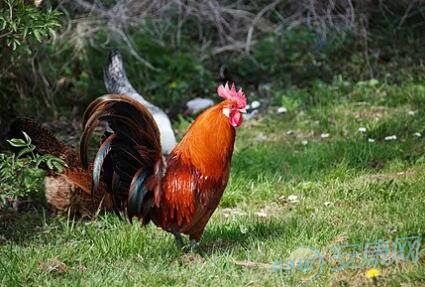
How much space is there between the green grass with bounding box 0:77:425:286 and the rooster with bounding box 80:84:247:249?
1.16 ft

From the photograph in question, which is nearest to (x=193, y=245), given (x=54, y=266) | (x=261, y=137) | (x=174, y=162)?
(x=174, y=162)

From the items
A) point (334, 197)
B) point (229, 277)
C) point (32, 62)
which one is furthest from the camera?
point (32, 62)

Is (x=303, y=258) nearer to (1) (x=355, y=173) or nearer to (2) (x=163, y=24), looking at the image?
(1) (x=355, y=173)

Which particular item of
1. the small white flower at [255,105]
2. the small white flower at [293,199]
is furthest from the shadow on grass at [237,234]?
the small white flower at [255,105]

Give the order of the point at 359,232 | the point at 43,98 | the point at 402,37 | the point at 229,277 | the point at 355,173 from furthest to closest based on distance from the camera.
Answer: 1. the point at 402,37
2. the point at 43,98
3. the point at 355,173
4. the point at 359,232
5. the point at 229,277

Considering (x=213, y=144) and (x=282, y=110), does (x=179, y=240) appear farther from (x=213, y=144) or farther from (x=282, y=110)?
(x=282, y=110)

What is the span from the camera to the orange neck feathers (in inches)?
185

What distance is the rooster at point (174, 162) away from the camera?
4.70 metres

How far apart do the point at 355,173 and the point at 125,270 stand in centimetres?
257

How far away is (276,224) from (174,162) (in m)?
1.04

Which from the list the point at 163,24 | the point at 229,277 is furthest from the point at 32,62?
the point at 229,277

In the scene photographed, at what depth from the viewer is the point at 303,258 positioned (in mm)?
4617

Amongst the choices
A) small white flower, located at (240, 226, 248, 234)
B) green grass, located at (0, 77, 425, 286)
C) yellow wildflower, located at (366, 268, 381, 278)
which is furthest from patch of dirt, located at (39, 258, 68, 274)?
yellow wildflower, located at (366, 268, 381, 278)

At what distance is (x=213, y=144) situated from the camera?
469 centimetres
